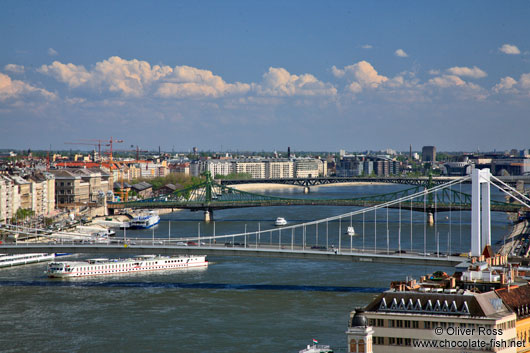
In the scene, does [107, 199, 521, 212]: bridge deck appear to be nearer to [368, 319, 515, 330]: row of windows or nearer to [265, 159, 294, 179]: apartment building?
[368, 319, 515, 330]: row of windows

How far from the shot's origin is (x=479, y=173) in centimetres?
2488

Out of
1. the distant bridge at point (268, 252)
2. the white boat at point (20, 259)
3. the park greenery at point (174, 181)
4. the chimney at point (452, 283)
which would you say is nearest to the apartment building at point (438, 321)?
the chimney at point (452, 283)

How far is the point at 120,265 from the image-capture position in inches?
1267

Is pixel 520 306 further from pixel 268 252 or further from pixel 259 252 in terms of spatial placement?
pixel 259 252

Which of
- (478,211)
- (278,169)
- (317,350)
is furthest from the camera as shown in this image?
(278,169)

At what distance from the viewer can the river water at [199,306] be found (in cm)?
2016

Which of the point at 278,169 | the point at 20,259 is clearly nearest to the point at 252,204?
the point at 20,259

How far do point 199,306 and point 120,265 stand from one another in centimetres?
856

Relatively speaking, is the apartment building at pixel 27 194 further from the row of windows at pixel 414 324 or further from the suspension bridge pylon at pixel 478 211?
the row of windows at pixel 414 324

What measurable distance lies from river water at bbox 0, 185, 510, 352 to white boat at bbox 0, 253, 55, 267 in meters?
0.57

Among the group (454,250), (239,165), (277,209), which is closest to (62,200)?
(277,209)

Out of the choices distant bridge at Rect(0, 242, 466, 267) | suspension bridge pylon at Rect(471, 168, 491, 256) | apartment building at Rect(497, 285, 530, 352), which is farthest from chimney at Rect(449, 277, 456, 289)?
distant bridge at Rect(0, 242, 466, 267)

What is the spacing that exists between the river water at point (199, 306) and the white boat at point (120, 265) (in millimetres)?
564

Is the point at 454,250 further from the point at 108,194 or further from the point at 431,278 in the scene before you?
the point at 108,194
